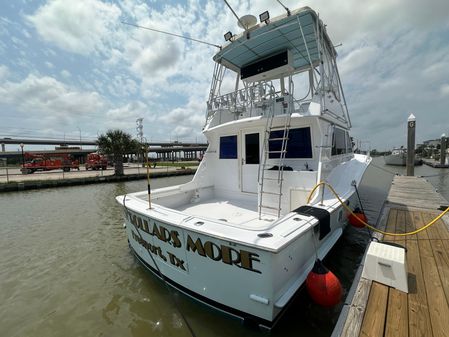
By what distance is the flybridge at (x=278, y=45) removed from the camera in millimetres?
4945

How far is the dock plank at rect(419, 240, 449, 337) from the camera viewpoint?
6.88 ft

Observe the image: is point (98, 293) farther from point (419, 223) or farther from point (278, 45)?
point (278, 45)

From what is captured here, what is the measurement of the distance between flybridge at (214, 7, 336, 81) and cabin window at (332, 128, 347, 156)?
6.37 feet

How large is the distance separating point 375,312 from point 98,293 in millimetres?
4123

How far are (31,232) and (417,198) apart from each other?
41.8 feet

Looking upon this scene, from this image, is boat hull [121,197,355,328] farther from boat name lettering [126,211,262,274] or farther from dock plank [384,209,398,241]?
dock plank [384,209,398,241]

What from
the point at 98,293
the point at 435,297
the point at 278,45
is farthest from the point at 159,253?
the point at 278,45

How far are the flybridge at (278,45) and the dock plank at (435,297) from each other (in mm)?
4093

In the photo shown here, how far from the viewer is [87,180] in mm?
18391

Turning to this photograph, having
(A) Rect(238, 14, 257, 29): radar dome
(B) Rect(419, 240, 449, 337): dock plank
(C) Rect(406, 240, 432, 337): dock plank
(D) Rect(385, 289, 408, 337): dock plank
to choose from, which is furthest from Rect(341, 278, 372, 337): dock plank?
(A) Rect(238, 14, 257, 29): radar dome

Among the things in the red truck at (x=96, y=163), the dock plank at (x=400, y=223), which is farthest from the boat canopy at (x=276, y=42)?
the red truck at (x=96, y=163)

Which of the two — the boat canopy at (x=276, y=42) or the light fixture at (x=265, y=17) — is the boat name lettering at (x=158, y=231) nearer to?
the boat canopy at (x=276, y=42)

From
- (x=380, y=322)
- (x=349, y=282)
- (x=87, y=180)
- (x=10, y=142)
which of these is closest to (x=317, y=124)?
(x=349, y=282)

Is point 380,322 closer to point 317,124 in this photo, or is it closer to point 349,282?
point 349,282
